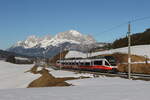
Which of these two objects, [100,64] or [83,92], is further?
[100,64]

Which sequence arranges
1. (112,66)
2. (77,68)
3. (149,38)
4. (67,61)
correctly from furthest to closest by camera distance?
1. (149,38)
2. (67,61)
3. (77,68)
4. (112,66)

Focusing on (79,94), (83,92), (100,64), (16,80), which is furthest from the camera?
(16,80)

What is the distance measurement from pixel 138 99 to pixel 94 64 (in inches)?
1660

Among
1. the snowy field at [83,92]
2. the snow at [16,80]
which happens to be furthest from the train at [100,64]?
the snowy field at [83,92]

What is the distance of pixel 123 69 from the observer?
57688mm

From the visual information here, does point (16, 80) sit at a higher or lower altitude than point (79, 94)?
lower

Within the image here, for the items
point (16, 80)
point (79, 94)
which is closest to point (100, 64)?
point (16, 80)

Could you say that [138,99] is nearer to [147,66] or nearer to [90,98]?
[90,98]

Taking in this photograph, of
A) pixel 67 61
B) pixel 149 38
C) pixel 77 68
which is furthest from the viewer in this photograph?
pixel 149 38

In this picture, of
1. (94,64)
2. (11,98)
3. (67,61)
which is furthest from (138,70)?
(11,98)

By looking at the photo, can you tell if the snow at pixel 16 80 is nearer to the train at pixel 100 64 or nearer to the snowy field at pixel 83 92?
the train at pixel 100 64

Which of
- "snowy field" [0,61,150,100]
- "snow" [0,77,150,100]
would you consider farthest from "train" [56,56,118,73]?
"snow" [0,77,150,100]

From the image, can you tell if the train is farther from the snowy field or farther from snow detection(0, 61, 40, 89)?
the snowy field

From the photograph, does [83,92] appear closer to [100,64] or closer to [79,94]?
[79,94]
